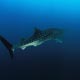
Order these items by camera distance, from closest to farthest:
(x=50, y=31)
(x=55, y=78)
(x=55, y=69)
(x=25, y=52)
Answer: (x=50, y=31) < (x=55, y=78) < (x=55, y=69) < (x=25, y=52)

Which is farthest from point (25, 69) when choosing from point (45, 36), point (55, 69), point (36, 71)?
point (45, 36)

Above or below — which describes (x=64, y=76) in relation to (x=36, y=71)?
below

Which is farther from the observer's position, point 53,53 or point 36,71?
point 53,53

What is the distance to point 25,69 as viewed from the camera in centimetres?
952

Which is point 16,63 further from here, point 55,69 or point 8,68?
point 55,69

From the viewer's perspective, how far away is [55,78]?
8781 mm

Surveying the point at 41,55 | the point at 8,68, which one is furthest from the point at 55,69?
the point at 8,68

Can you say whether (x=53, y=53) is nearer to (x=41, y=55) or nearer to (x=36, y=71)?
(x=41, y=55)

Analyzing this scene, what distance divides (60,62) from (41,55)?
94cm

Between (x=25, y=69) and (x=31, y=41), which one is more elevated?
(x=25, y=69)

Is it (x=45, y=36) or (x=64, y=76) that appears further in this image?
(x=64, y=76)

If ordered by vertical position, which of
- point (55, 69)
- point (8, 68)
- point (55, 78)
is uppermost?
point (8, 68)

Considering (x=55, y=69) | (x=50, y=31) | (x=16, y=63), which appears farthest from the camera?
(x=16, y=63)

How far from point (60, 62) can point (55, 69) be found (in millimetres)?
567
